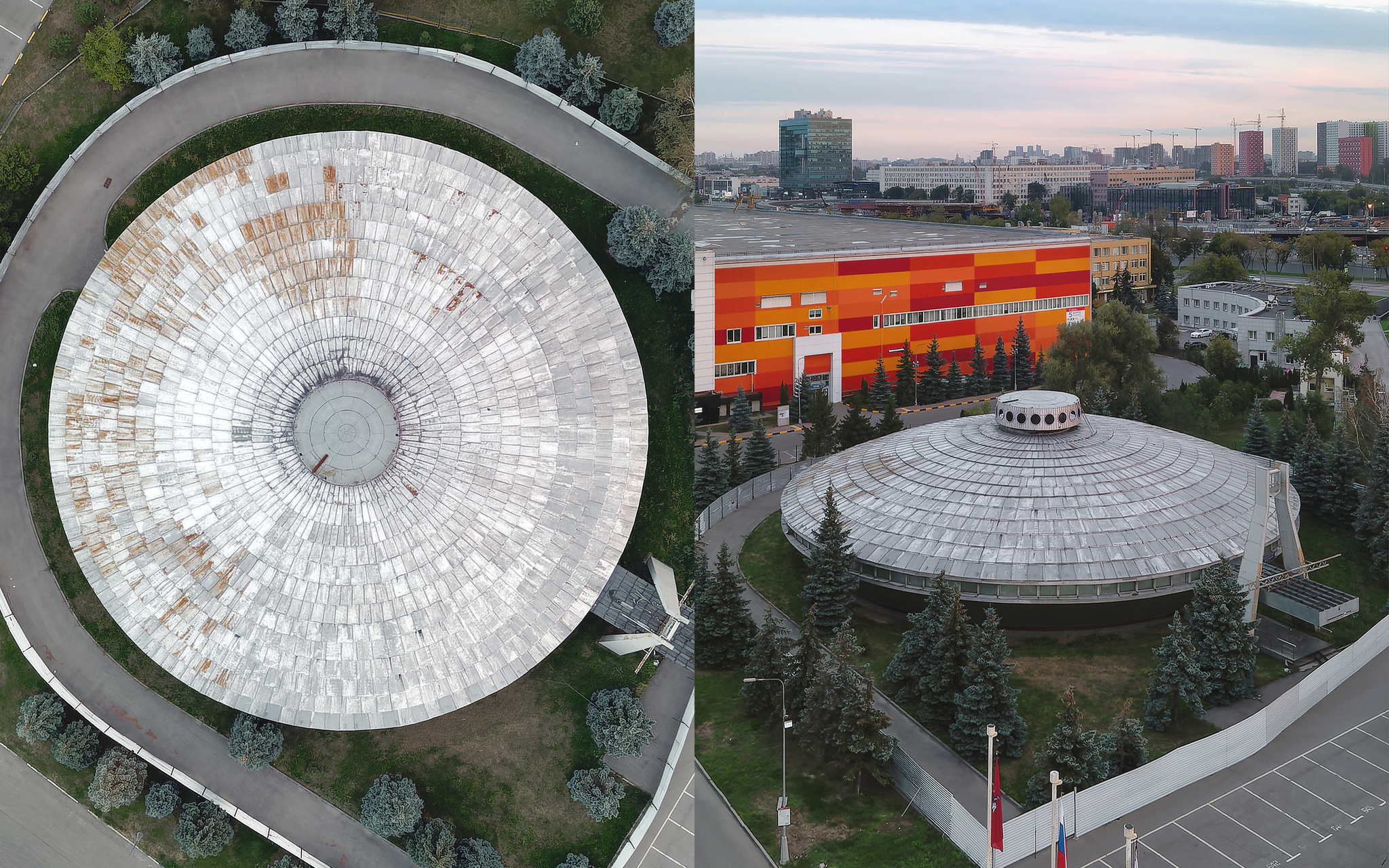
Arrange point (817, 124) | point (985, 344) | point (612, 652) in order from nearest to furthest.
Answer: point (612, 652), point (985, 344), point (817, 124)

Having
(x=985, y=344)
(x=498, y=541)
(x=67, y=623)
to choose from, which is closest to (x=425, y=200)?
(x=498, y=541)

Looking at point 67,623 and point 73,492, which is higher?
point 73,492

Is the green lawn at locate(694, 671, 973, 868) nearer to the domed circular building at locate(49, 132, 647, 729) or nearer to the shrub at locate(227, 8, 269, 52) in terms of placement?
the domed circular building at locate(49, 132, 647, 729)

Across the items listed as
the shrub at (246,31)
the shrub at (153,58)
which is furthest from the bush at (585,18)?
the shrub at (153,58)

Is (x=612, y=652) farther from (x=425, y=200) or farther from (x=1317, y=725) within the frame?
(x=1317, y=725)

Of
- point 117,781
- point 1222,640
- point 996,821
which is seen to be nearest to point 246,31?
point 117,781
